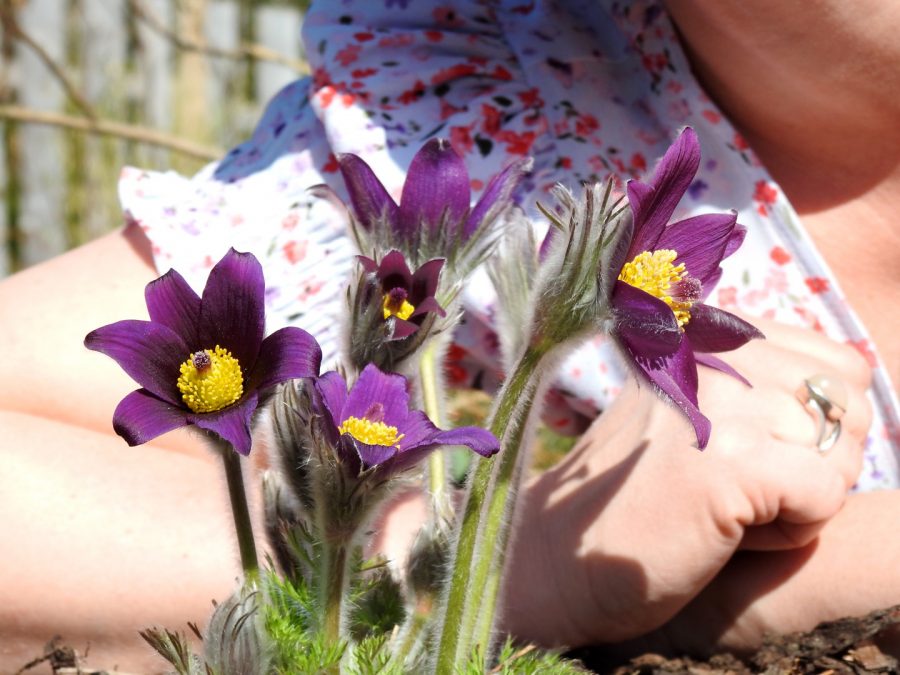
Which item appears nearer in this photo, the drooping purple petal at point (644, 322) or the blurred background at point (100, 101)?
the drooping purple petal at point (644, 322)

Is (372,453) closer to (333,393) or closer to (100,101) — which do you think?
(333,393)

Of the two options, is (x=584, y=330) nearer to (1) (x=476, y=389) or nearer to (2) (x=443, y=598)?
(2) (x=443, y=598)

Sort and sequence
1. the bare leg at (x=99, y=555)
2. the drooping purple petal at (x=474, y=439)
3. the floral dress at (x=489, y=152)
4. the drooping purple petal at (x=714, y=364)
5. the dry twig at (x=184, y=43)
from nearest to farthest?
the drooping purple petal at (x=474, y=439)
the drooping purple petal at (x=714, y=364)
the bare leg at (x=99, y=555)
the floral dress at (x=489, y=152)
the dry twig at (x=184, y=43)

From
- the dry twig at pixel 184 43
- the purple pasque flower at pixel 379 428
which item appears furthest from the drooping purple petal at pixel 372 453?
the dry twig at pixel 184 43

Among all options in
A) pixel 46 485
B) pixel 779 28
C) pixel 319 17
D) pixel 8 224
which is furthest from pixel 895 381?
pixel 8 224

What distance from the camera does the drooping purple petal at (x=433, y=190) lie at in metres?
0.56

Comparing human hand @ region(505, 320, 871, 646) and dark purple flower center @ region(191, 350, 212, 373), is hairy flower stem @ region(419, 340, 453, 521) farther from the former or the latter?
human hand @ region(505, 320, 871, 646)

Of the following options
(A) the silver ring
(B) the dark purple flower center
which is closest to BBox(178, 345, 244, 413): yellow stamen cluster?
(B) the dark purple flower center

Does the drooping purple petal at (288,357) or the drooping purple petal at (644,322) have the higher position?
the drooping purple petal at (288,357)

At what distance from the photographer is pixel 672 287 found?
0.49 meters

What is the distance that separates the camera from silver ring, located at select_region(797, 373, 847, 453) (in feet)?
2.64

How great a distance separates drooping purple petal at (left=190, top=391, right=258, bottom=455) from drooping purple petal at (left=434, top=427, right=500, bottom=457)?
0.08m

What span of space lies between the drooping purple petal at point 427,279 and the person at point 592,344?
1.10ft

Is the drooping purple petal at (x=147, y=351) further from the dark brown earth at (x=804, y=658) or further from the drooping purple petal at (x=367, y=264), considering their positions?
the dark brown earth at (x=804, y=658)
